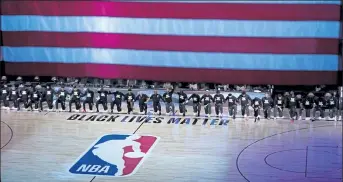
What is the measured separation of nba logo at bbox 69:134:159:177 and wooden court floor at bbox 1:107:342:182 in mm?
188

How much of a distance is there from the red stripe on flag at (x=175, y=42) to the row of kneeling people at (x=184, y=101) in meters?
1.54

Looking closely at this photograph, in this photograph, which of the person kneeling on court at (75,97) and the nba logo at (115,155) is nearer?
the nba logo at (115,155)

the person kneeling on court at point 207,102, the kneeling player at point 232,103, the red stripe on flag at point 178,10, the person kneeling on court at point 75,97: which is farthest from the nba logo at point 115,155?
the red stripe on flag at point 178,10

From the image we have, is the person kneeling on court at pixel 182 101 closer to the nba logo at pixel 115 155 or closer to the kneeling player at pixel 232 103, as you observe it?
the kneeling player at pixel 232 103

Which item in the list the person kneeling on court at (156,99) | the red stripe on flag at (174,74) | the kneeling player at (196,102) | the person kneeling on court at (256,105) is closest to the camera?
the person kneeling on court at (256,105)

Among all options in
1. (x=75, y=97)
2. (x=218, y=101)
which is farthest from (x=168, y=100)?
(x=75, y=97)

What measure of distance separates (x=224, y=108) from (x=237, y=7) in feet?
11.1

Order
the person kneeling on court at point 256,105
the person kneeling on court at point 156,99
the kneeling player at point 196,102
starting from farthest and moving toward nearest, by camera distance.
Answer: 1. the person kneeling on court at point 156,99
2. the kneeling player at point 196,102
3. the person kneeling on court at point 256,105

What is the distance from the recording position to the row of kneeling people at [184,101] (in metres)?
17.3

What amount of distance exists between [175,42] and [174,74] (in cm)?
111

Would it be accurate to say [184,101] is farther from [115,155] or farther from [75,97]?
[115,155]

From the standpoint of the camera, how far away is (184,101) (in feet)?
58.0

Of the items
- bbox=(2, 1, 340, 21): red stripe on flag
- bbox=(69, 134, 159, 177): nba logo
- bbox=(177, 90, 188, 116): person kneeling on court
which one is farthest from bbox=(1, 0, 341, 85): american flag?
bbox=(69, 134, 159, 177): nba logo

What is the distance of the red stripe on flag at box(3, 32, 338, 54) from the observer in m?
18.2
